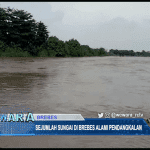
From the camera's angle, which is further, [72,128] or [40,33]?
[40,33]

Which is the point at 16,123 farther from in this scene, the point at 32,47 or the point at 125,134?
the point at 32,47

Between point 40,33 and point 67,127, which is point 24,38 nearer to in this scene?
point 40,33

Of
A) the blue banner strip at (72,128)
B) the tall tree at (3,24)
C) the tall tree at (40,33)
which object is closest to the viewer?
the blue banner strip at (72,128)

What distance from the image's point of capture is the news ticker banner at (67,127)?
2199 mm

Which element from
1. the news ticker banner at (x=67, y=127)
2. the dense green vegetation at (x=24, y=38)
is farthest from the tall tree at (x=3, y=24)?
the news ticker banner at (x=67, y=127)

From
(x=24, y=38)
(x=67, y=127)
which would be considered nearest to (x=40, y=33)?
(x=24, y=38)

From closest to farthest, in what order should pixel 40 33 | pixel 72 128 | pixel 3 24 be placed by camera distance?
pixel 72 128 < pixel 3 24 < pixel 40 33

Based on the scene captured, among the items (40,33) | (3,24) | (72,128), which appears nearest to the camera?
(72,128)

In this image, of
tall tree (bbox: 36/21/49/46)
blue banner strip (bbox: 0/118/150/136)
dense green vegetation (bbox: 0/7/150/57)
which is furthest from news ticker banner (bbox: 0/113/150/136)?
tall tree (bbox: 36/21/49/46)

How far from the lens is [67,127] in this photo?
7.46 feet

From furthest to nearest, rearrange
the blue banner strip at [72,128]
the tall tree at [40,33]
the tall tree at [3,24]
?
the tall tree at [40,33], the tall tree at [3,24], the blue banner strip at [72,128]

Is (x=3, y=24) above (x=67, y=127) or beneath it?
above

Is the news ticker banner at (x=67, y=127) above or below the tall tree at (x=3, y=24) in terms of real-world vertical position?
below

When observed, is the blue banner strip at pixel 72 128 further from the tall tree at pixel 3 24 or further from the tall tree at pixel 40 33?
the tall tree at pixel 40 33
